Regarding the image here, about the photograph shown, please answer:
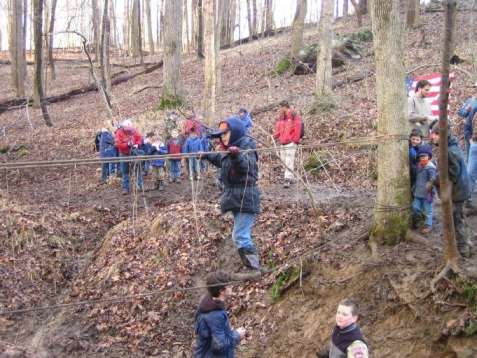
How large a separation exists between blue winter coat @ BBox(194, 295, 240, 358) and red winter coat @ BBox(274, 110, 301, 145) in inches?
239

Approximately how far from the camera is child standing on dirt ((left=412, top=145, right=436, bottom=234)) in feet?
21.2

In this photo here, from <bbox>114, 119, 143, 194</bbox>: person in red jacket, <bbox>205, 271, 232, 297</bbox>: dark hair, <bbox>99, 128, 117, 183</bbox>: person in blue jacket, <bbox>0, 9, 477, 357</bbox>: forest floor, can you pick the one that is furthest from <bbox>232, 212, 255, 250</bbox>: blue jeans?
<bbox>99, 128, 117, 183</bbox>: person in blue jacket

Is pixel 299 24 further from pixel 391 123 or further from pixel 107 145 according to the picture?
pixel 391 123

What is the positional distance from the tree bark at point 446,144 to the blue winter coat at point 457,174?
0.76 ft

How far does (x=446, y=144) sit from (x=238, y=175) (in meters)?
2.66

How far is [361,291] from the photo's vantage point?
6289 mm

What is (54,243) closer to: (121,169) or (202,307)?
(121,169)

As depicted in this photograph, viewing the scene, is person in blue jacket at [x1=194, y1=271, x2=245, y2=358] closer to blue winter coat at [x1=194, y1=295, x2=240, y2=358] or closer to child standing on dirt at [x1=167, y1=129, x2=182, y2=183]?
blue winter coat at [x1=194, y1=295, x2=240, y2=358]

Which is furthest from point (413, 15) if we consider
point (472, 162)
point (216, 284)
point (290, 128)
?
point (216, 284)

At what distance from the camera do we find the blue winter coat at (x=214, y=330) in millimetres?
5121

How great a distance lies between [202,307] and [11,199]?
31.3 feet

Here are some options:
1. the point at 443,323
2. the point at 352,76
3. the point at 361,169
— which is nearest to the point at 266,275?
the point at 443,323

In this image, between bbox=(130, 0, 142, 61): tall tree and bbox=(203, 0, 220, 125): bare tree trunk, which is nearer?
bbox=(203, 0, 220, 125): bare tree trunk

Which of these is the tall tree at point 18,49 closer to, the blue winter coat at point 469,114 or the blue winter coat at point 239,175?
the blue winter coat at point 239,175
